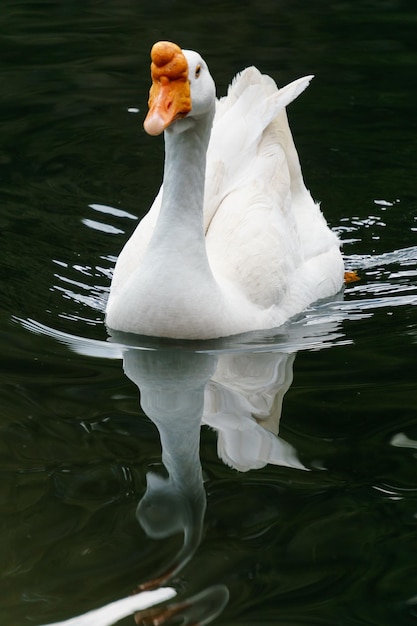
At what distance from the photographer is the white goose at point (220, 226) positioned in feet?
20.7

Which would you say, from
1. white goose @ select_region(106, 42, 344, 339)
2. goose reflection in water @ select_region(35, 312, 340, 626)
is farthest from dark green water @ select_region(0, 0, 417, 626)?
white goose @ select_region(106, 42, 344, 339)

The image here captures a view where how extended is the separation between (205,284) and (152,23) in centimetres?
706

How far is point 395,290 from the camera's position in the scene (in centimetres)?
772

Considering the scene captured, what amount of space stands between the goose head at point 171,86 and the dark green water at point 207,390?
4.70 feet

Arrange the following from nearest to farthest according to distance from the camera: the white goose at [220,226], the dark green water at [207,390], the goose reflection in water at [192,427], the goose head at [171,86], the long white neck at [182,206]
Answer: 1. the goose reflection in water at [192,427]
2. the dark green water at [207,390]
3. the goose head at [171,86]
4. the white goose at [220,226]
5. the long white neck at [182,206]

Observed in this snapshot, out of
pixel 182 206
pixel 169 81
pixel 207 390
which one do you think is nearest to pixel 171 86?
pixel 169 81

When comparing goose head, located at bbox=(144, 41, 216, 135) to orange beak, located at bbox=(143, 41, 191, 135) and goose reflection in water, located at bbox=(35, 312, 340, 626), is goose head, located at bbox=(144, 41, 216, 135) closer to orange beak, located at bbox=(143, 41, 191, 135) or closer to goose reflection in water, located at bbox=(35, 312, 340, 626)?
orange beak, located at bbox=(143, 41, 191, 135)

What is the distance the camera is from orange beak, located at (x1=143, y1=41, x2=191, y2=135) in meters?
5.82

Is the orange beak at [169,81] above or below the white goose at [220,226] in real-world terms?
above

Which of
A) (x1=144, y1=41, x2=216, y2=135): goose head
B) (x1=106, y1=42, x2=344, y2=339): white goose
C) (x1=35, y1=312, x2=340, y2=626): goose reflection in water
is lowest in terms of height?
(x1=35, y1=312, x2=340, y2=626): goose reflection in water

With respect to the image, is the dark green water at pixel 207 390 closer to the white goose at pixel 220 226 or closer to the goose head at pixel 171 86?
the white goose at pixel 220 226

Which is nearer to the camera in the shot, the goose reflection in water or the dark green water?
the goose reflection in water

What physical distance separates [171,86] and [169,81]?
27 millimetres

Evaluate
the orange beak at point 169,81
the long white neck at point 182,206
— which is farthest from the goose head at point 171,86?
the long white neck at point 182,206
